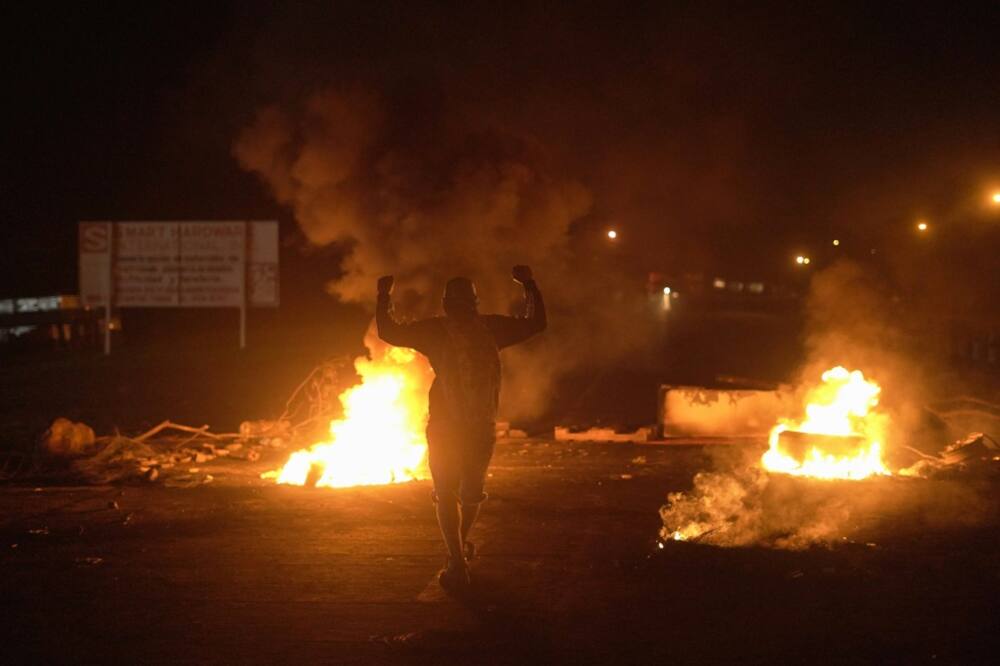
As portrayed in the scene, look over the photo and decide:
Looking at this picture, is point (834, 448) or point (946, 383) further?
point (946, 383)

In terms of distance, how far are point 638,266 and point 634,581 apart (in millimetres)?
22519

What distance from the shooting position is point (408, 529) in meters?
7.29

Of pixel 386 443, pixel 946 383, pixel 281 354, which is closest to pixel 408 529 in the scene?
pixel 386 443

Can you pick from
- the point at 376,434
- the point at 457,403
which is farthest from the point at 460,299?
the point at 376,434

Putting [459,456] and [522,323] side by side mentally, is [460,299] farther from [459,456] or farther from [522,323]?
[459,456]

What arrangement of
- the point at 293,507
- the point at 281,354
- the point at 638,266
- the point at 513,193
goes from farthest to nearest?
1. the point at 638,266
2. the point at 281,354
3. the point at 513,193
4. the point at 293,507

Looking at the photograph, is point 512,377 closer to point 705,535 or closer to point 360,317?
point 705,535

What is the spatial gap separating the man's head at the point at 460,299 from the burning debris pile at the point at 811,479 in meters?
2.26

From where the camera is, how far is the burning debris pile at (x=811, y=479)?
23.2 feet

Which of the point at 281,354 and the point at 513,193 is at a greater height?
the point at 513,193

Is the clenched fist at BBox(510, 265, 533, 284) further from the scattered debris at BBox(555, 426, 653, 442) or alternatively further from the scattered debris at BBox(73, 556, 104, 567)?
the scattered debris at BBox(555, 426, 653, 442)

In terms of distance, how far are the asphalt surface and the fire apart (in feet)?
2.73

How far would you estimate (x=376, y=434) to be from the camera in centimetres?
1005

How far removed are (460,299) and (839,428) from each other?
19.9ft
